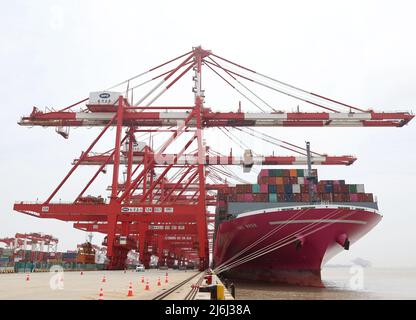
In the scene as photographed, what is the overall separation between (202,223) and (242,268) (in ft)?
13.8

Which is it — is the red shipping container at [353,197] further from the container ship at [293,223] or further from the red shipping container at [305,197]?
the red shipping container at [305,197]

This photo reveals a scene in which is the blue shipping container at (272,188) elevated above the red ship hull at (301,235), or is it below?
above

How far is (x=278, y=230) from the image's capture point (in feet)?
64.6

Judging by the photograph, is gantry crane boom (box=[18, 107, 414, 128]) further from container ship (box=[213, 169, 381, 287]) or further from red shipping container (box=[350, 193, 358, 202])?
red shipping container (box=[350, 193, 358, 202])

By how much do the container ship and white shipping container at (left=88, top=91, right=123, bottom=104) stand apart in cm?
1300

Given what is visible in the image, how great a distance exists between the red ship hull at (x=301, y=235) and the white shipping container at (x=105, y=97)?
1491 cm

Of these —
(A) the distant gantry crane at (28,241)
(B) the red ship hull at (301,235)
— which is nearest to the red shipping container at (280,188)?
(B) the red ship hull at (301,235)

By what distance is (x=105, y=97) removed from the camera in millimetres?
28922

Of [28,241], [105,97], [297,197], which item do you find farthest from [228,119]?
[28,241]

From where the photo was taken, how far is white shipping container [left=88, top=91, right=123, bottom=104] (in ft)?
94.7

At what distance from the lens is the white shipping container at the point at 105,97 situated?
2886 centimetres
